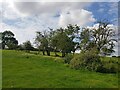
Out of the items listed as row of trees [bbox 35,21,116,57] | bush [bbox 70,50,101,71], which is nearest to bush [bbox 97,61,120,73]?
bush [bbox 70,50,101,71]

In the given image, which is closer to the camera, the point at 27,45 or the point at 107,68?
the point at 107,68

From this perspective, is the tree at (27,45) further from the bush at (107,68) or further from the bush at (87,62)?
the bush at (107,68)

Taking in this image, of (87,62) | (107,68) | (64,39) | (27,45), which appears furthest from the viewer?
(27,45)

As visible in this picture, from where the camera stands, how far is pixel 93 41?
76125mm

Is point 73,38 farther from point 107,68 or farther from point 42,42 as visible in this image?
point 107,68

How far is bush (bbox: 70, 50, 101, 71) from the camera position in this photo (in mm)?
35972

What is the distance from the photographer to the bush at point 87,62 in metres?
36.0

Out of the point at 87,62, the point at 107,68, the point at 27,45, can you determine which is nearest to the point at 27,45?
the point at 27,45

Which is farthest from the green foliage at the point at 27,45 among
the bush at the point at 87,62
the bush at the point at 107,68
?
the bush at the point at 107,68

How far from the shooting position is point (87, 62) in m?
37.6

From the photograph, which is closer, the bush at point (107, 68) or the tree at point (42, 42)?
the bush at point (107, 68)

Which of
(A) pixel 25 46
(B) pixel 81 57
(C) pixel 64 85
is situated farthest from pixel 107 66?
(A) pixel 25 46

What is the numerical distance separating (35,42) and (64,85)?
71.5 meters

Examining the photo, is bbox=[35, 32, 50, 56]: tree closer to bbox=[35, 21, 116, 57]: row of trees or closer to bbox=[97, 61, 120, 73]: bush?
bbox=[35, 21, 116, 57]: row of trees
